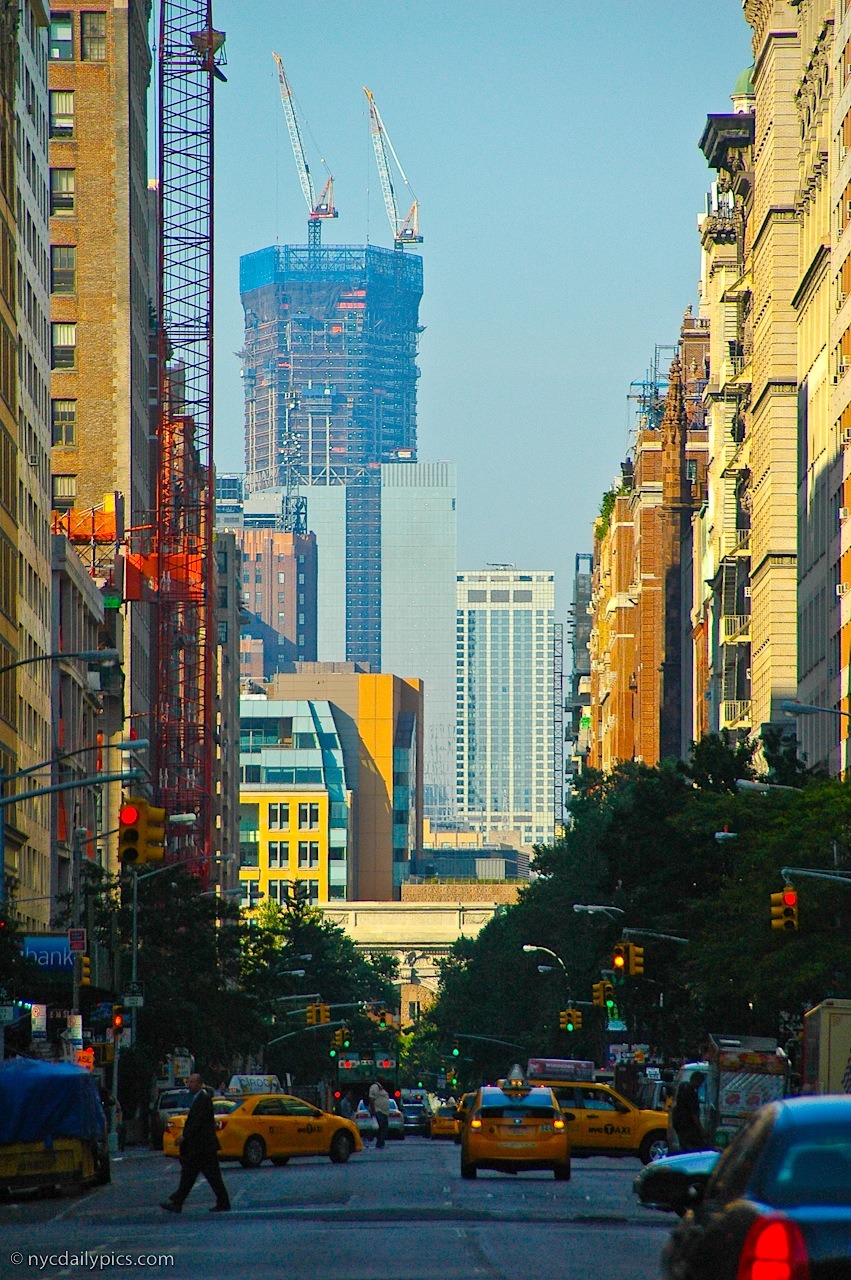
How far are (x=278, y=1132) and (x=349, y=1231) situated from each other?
2112 cm

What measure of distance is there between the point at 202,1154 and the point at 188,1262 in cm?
775

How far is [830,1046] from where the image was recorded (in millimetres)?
39719

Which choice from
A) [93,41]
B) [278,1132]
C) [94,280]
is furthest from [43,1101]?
[93,41]

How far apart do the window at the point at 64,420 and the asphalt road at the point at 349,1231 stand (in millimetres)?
83596

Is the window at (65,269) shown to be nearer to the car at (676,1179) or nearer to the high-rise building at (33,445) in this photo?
the high-rise building at (33,445)

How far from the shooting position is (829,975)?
2112 inches

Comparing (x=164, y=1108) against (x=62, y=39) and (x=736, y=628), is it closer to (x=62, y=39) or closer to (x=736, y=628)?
(x=736, y=628)

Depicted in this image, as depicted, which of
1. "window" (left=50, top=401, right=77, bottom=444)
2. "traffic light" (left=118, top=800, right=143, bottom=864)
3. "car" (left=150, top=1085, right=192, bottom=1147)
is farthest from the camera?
"window" (left=50, top=401, right=77, bottom=444)

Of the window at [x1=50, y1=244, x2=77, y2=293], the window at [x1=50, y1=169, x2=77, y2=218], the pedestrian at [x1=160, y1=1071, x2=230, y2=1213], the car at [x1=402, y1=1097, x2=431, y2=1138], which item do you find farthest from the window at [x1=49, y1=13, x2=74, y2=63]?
the pedestrian at [x1=160, y1=1071, x2=230, y2=1213]

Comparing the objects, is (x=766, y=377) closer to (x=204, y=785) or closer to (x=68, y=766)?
(x=68, y=766)

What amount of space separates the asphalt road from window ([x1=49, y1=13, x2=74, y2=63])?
9125 cm

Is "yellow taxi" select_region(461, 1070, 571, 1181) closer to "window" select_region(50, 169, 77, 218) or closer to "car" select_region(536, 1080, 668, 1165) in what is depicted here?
"car" select_region(536, 1080, 668, 1165)

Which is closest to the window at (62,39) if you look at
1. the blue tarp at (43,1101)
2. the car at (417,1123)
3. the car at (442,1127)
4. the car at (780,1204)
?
the car at (417,1123)

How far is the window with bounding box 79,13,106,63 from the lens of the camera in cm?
12419
